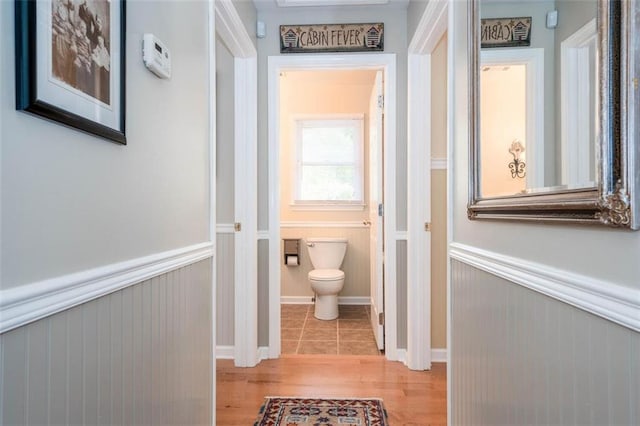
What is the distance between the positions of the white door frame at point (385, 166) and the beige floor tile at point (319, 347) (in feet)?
0.82

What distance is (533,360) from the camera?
2.82ft

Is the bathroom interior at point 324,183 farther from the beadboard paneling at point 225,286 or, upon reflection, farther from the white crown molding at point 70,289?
the white crown molding at point 70,289

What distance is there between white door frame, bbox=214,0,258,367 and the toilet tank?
120 cm

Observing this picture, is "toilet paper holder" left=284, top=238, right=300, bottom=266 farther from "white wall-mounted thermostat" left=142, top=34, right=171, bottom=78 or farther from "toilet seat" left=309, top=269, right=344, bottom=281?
"white wall-mounted thermostat" left=142, top=34, right=171, bottom=78

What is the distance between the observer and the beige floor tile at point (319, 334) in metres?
2.71

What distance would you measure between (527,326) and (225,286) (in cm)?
184

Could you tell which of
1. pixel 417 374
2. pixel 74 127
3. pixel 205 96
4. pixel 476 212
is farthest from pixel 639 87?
pixel 417 374

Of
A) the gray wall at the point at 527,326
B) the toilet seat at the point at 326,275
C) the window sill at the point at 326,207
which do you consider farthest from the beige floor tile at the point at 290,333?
the gray wall at the point at 527,326

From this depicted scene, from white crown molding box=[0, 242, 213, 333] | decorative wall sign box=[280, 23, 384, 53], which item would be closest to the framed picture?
white crown molding box=[0, 242, 213, 333]

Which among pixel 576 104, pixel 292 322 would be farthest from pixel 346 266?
pixel 576 104

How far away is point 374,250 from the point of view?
2631 millimetres

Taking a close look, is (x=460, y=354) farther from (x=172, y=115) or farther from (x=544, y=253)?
(x=172, y=115)

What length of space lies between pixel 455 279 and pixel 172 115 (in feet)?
4.15

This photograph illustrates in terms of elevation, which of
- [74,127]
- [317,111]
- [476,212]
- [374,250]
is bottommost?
[374,250]
